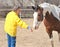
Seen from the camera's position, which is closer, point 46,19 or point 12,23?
point 12,23

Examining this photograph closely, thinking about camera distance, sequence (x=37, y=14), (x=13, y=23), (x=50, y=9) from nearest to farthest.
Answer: (x=13, y=23) → (x=37, y=14) → (x=50, y=9)

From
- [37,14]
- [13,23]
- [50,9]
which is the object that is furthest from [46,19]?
[13,23]

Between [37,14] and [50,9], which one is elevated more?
[50,9]

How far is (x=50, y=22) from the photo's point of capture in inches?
272

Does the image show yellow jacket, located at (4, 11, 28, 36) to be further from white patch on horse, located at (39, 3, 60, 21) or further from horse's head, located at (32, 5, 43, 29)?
white patch on horse, located at (39, 3, 60, 21)

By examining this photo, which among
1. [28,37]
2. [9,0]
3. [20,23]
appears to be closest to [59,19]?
[20,23]

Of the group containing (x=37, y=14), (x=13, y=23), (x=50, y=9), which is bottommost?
(x=13, y=23)

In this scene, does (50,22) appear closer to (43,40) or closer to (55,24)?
(55,24)

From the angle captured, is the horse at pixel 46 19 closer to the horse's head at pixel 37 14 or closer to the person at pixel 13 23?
the horse's head at pixel 37 14

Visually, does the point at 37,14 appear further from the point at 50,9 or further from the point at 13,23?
the point at 13,23

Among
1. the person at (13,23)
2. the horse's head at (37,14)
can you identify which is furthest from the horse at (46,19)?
the person at (13,23)

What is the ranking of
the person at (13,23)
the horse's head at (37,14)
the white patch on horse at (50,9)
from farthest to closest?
1. the white patch on horse at (50,9)
2. the horse's head at (37,14)
3. the person at (13,23)

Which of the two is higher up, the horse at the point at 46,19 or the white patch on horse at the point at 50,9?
the white patch on horse at the point at 50,9

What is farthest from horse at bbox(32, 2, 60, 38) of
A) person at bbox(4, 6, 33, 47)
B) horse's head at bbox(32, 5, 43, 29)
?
person at bbox(4, 6, 33, 47)
